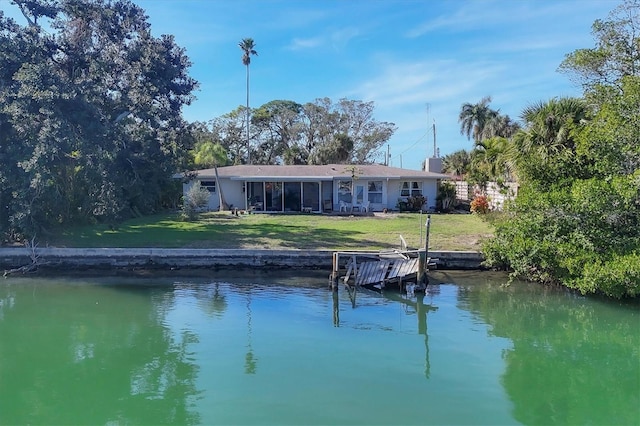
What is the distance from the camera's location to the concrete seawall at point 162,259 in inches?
663

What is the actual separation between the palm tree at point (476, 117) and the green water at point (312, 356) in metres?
38.2

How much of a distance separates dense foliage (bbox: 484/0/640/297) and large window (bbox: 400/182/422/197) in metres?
13.2

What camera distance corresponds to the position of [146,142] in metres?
21.5

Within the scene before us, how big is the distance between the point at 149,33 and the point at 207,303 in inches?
584

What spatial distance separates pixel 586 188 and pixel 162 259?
13.4 m

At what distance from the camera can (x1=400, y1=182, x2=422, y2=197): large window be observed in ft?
93.8

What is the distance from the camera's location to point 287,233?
66.3 feet

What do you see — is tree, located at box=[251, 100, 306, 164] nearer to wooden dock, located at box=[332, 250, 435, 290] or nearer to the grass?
the grass

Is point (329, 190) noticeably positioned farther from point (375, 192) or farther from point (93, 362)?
point (93, 362)

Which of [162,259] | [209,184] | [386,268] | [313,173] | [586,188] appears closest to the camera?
[586,188]

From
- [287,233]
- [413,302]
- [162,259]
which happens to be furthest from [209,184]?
[413,302]

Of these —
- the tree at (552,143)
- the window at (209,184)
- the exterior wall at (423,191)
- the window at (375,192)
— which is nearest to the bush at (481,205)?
the exterior wall at (423,191)

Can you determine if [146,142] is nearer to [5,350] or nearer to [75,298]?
[75,298]

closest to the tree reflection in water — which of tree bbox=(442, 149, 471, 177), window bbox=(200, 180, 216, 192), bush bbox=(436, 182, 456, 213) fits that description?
bush bbox=(436, 182, 456, 213)
